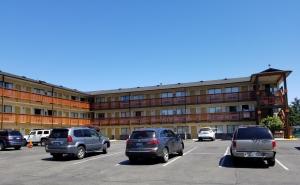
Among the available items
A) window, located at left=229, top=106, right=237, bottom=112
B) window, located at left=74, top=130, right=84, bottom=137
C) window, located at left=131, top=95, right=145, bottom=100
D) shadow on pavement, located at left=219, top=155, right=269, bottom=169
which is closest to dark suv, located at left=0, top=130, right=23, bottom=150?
window, located at left=74, top=130, right=84, bottom=137

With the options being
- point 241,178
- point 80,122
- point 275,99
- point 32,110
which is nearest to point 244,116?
point 275,99

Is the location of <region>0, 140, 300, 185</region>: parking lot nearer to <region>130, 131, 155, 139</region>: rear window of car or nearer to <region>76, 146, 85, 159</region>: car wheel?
<region>130, 131, 155, 139</region>: rear window of car

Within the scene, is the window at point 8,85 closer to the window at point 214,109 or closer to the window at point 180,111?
the window at point 180,111

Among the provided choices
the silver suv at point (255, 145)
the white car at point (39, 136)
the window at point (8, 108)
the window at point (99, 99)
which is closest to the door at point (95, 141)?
the silver suv at point (255, 145)

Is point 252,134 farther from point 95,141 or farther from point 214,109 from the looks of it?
point 214,109

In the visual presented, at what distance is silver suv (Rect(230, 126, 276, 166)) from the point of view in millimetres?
14273

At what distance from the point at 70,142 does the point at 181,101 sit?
1313 inches

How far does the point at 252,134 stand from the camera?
14.7 metres

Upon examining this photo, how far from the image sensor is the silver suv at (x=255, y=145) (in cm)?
1427

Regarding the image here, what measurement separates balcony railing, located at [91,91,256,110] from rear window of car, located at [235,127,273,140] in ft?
105

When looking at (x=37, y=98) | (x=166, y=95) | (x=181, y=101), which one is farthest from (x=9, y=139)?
(x=166, y=95)

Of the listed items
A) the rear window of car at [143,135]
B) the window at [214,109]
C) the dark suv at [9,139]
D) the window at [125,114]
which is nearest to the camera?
the rear window of car at [143,135]

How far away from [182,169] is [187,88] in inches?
1482

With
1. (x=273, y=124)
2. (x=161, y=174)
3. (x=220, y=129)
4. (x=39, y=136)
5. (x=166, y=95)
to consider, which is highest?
(x=166, y=95)
